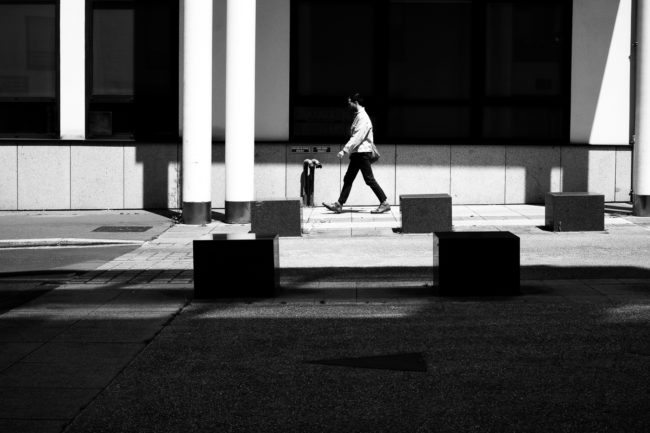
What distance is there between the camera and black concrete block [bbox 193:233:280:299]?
10.7 metres

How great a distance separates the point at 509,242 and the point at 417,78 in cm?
1179

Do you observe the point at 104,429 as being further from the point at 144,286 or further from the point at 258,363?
the point at 144,286

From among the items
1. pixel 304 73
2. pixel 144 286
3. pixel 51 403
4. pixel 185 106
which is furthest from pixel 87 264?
pixel 304 73

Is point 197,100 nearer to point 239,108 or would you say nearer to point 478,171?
point 239,108

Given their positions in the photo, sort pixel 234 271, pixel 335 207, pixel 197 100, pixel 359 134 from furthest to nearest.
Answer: pixel 335 207 → pixel 359 134 → pixel 197 100 → pixel 234 271

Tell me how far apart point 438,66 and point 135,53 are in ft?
20.2

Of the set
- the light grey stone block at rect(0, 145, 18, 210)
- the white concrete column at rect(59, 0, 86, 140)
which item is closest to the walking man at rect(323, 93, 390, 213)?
the white concrete column at rect(59, 0, 86, 140)

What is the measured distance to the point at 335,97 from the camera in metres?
21.7

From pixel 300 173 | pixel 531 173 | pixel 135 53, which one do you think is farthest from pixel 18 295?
pixel 531 173

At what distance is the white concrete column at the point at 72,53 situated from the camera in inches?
830

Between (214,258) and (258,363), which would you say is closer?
(258,363)

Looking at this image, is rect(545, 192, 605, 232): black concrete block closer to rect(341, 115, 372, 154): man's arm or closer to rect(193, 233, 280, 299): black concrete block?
rect(341, 115, 372, 154): man's arm

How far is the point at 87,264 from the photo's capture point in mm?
Result: 13641

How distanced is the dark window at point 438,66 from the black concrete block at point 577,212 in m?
4.93
